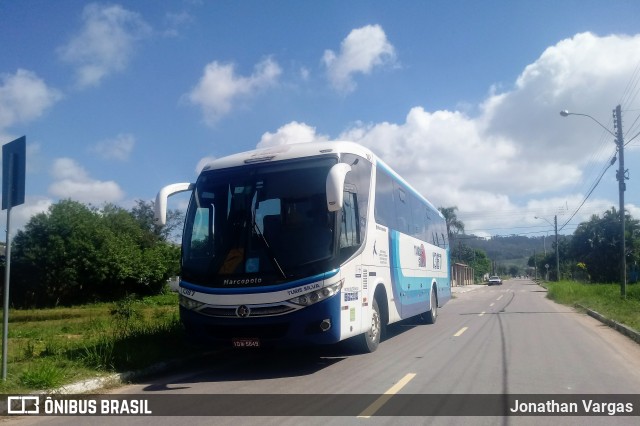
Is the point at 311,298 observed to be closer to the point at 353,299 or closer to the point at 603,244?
the point at 353,299

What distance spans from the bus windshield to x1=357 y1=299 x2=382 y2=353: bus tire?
239 centimetres

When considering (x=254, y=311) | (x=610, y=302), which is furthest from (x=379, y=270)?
(x=610, y=302)

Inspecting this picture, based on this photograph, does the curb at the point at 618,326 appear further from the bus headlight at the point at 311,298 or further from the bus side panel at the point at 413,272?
the bus headlight at the point at 311,298

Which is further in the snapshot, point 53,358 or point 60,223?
point 60,223

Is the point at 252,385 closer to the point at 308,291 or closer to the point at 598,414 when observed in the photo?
the point at 308,291

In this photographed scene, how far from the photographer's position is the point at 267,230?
894 centimetres

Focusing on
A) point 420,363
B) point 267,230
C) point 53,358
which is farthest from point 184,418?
point 420,363

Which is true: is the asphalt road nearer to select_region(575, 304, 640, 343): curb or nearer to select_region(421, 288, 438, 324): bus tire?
select_region(575, 304, 640, 343): curb

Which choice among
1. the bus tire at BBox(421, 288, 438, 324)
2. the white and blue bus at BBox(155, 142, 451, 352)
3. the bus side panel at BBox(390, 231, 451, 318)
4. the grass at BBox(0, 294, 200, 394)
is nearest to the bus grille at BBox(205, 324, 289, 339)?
the white and blue bus at BBox(155, 142, 451, 352)

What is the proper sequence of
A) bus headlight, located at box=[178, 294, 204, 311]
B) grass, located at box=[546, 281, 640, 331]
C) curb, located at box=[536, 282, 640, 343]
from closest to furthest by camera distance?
bus headlight, located at box=[178, 294, 204, 311]
curb, located at box=[536, 282, 640, 343]
grass, located at box=[546, 281, 640, 331]

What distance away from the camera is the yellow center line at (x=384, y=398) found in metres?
6.38


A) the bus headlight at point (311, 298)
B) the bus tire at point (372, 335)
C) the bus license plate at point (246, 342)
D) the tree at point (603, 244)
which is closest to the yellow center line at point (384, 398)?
the bus headlight at point (311, 298)

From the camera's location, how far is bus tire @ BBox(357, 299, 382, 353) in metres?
10.4

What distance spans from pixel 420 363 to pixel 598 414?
3515mm
